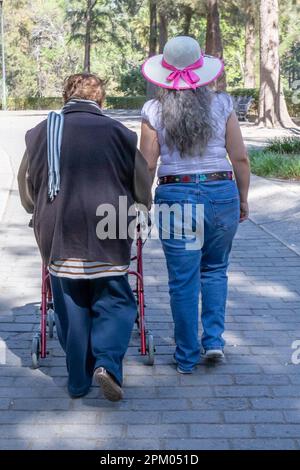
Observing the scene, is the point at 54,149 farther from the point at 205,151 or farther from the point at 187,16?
→ the point at 187,16

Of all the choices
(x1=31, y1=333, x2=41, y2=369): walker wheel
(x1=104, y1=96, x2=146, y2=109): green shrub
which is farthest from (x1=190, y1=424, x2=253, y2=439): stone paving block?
(x1=104, y1=96, x2=146, y2=109): green shrub

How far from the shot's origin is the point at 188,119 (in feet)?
14.5

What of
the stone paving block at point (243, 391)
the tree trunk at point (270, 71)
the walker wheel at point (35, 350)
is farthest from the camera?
the tree trunk at point (270, 71)

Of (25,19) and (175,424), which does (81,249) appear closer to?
(175,424)

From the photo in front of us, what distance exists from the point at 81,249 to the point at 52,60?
273ft

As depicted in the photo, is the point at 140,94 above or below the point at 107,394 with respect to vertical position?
below

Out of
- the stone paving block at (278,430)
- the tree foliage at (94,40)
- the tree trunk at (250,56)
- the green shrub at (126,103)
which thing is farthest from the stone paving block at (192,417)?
the green shrub at (126,103)

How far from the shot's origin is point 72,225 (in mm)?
4070

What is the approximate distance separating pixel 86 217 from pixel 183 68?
1100 mm

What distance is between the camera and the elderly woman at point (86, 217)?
13.3 feet

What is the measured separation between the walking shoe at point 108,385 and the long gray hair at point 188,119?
134 cm

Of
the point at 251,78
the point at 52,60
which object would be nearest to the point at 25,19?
the point at 52,60

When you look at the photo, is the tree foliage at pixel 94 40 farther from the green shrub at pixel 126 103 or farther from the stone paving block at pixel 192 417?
the stone paving block at pixel 192 417

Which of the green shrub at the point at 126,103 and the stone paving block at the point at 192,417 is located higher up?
the stone paving block at the point at 192,417
